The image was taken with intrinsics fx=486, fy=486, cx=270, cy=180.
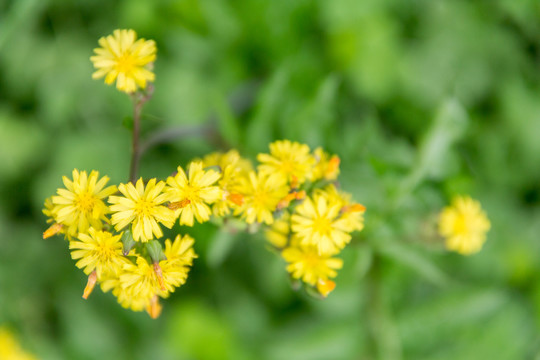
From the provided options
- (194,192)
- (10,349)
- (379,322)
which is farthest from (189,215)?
(10,349)

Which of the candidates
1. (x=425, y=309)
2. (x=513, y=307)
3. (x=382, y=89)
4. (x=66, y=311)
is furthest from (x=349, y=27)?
(x=66, y=311)

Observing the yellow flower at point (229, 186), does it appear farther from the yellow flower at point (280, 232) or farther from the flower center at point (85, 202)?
the flower center at point (85, 202)

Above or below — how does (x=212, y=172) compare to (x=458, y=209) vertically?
below

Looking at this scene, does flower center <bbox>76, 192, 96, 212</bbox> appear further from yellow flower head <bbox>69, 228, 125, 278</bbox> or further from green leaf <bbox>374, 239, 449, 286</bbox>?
green leaf <bbox>374, 239, 449, 286</bbox>

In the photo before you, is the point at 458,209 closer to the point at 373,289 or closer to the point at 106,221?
the point at 373,289

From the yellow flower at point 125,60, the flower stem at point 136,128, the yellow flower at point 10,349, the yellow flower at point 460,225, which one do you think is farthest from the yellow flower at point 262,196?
the yellow flower at point 10,349

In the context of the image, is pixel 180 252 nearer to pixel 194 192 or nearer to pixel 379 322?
pixel 194 192
